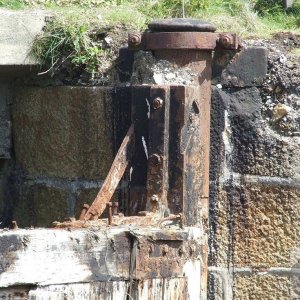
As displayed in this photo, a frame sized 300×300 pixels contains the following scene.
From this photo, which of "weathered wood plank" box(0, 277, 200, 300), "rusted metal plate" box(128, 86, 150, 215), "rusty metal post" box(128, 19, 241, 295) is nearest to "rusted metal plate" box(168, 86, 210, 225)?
"rusty metal post" box(128, 19, 241, 295)

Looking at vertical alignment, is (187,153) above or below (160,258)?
above

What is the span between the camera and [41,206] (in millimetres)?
3898

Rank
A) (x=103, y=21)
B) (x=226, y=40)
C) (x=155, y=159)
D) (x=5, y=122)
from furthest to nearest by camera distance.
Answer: (x=5, y=122)
(x=103, y=21)
(x=226, y=40)
(x=155, y=159)

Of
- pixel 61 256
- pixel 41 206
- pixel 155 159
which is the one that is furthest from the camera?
pixel 41 206

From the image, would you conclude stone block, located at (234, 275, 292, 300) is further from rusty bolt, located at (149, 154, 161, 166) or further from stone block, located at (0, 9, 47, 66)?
stone block, located at (0, 9, 47, 66)

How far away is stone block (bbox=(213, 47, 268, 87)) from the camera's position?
3414mm

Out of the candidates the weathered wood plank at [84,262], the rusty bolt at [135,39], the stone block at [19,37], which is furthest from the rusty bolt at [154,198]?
the stone block at [19,37]

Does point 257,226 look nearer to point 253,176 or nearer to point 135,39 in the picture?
point 253,176

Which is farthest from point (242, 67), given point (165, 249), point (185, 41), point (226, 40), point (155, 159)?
point (165, 249)

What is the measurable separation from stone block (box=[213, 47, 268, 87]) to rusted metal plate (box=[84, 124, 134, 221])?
1.28 ft

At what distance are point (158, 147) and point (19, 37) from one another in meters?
0.82

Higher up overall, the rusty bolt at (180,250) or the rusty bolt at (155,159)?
the rusty bolt at (155,159)

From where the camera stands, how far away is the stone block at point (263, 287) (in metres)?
3.43

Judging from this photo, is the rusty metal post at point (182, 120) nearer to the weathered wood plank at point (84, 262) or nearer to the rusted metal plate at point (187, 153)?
the rusted metal plate at point (187, 153)
